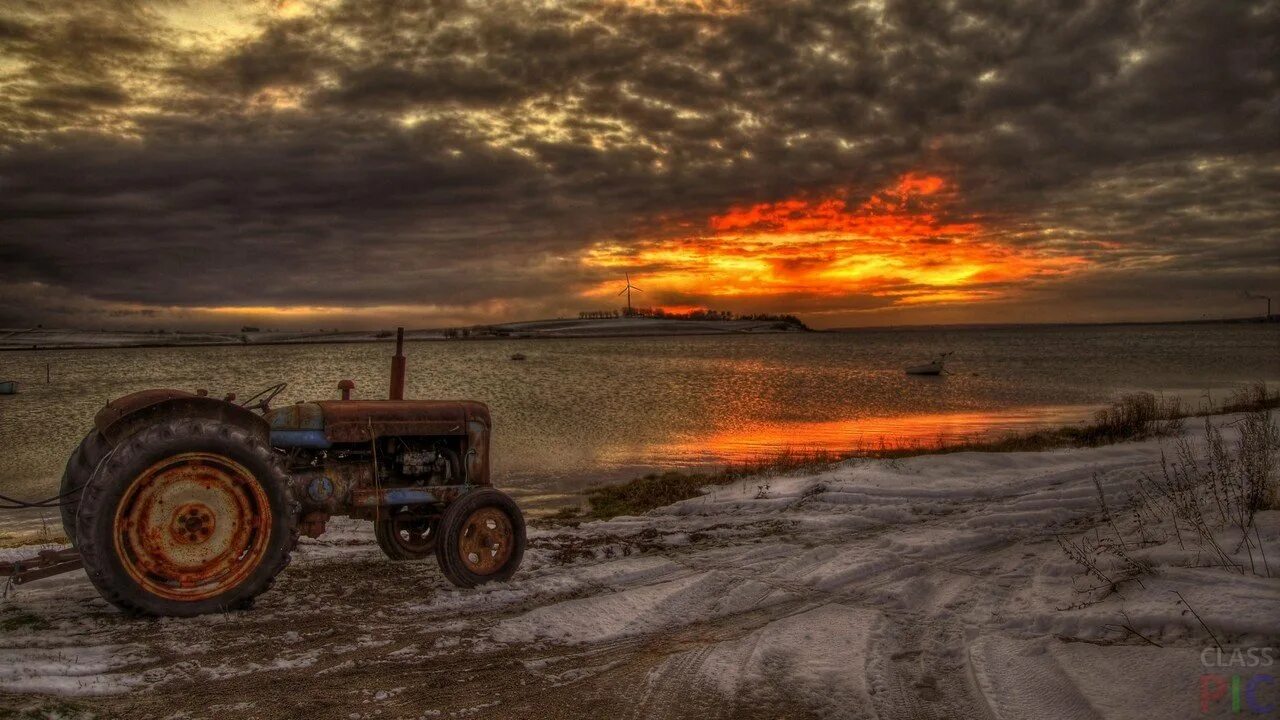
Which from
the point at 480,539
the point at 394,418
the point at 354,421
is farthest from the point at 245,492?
the point at 480,539

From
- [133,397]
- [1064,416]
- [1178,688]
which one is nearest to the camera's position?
[1178,688]

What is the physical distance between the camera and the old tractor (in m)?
4.59

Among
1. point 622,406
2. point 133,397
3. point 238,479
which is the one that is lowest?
point 622,406

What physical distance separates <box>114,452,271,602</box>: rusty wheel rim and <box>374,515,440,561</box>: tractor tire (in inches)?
57.1

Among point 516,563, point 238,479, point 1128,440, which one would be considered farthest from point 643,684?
point 1128,440

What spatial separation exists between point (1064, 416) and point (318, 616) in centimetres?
2544

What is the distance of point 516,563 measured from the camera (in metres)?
5.83

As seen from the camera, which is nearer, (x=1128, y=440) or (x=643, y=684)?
(x=643, y=684)

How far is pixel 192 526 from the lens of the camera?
15.7ft

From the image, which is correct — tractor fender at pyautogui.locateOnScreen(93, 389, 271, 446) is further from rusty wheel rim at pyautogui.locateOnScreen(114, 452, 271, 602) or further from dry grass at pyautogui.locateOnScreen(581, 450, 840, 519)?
dry grass at pyautogui.locateOnScreen(581, 450, 840, 519)

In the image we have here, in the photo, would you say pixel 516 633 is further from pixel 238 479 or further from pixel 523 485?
pixel 523 485

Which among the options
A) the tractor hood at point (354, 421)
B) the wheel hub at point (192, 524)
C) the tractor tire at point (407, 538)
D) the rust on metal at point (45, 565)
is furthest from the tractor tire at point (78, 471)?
the tractor tire at point (407, 538)

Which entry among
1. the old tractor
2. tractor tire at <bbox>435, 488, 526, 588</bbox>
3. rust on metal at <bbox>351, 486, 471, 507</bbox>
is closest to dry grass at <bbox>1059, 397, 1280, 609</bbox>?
tractor tire at <bbox>435, 488, 526, 588</bbox>

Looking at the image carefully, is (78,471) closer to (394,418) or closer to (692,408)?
(394,418)
